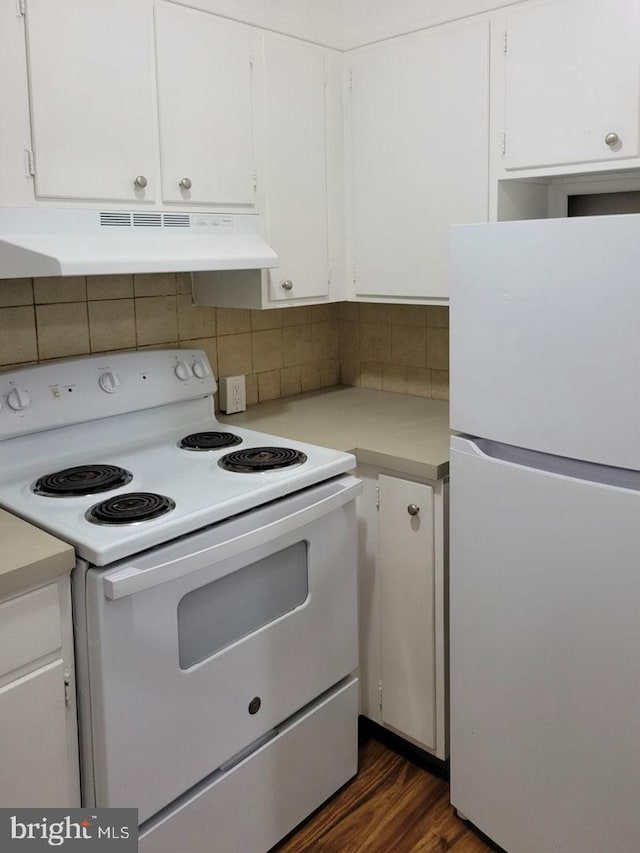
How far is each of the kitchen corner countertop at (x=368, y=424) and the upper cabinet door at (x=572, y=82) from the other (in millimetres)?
758

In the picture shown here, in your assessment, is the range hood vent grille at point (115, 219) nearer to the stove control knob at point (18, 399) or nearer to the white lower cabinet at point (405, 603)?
the stove control knob at point (18, 399)

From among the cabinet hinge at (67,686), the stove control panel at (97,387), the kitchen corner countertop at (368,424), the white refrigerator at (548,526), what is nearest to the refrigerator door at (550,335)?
the white refrigerator at (548,526)

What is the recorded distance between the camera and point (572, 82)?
6.07ft

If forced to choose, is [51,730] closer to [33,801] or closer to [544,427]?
[33,801]

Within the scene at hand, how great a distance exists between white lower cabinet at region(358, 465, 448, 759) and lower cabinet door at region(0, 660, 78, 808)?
939 millimetres

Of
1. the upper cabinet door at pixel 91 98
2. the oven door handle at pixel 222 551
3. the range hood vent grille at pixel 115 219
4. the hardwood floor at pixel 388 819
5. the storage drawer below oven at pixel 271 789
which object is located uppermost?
the upper cabinet door at pixel 91 98

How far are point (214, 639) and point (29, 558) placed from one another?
0.47 m

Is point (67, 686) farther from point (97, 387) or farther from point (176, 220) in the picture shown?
point (176, 220)

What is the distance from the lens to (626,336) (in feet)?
4.66

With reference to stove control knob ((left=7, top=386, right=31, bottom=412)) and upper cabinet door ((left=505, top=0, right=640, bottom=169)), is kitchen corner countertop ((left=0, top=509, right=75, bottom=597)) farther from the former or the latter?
upper cabinet door ((left=505, top=0, right=640, bottom=169))

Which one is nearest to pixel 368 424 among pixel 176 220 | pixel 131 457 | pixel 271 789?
pixel 131 457

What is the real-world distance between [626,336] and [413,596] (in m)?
0.97

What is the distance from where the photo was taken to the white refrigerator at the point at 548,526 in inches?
57.7

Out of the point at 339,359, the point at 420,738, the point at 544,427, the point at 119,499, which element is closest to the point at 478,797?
the point at 420,738
